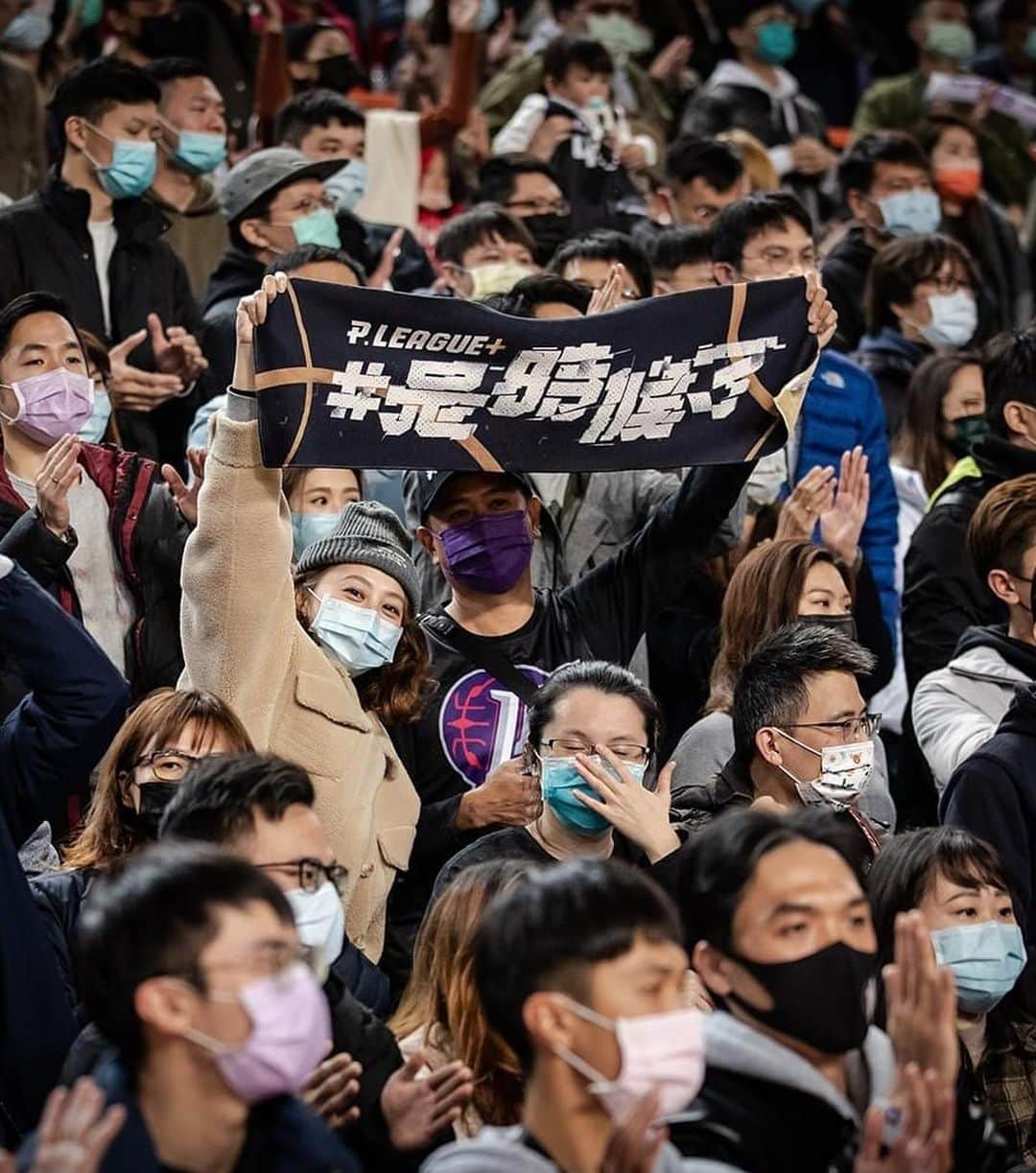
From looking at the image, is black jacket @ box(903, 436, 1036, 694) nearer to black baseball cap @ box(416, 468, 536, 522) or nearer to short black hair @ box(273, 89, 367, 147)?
black baseball cap @ box(416, 468, 536, 522)

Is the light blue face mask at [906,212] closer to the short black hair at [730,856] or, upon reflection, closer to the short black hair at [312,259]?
the short black hair at [312,259]

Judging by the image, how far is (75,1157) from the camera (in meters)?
3.47

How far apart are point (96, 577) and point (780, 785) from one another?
6.01 ft

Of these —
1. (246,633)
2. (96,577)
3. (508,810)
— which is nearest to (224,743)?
(246,633)

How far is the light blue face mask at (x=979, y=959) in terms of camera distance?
5102mm

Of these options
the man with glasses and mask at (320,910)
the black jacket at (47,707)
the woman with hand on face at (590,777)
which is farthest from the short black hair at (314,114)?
the man with glasses and mask at (320,910)

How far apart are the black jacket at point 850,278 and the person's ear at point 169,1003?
6.10m

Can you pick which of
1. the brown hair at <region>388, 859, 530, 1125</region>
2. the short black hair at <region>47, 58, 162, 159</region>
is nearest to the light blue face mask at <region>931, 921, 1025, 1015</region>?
the brown hair at <region>388, 859, 530, 1125</region>

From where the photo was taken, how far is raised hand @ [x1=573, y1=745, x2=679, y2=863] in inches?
200

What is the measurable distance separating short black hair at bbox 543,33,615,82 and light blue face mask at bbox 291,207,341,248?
8.50ft

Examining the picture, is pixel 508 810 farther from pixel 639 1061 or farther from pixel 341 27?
pixel 341 27

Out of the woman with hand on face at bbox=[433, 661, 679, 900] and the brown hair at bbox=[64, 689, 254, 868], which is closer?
the brown hair at bbox=[64, 689, 254, 868]

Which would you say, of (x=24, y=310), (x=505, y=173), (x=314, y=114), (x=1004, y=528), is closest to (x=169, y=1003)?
(x=24, y=310)

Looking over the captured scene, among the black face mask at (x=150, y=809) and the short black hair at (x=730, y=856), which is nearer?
the short black hair at (x=730, y=856)
